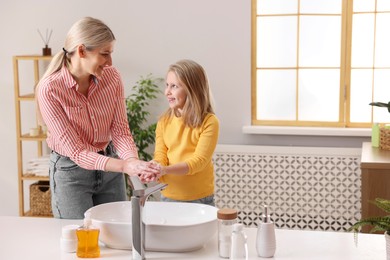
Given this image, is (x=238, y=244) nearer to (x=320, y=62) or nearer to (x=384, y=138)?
(x=384, y=138)

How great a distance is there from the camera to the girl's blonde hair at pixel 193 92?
125 inches

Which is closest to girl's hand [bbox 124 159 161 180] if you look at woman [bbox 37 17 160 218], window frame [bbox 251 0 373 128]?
woman [bbox 37 17 160 218]

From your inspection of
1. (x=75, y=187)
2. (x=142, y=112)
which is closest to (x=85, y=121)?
(x=75, y=187)

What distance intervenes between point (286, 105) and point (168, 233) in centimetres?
242

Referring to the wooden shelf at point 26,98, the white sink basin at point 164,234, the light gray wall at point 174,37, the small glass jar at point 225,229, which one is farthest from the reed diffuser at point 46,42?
the small glass jar at point 225,229

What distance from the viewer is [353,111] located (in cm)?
443

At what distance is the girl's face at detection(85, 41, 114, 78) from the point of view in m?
2.71

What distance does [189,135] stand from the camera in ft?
10.5

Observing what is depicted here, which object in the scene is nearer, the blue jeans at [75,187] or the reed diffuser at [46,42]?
the blue jeans at [75,187]

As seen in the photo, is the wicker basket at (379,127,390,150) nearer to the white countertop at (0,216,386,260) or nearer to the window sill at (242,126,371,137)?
the window sill at (242,126,371,137)

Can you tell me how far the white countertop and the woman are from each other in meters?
0.31

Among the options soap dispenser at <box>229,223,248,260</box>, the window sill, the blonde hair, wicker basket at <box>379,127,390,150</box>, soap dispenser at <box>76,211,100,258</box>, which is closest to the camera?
soap dispenser at <box>229,223,248,260</box>

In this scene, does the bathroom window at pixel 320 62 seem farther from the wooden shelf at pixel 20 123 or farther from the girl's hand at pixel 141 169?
the girl's hand at pixel 141 169

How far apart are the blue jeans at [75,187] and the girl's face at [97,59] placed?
1.24 feet
